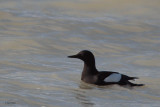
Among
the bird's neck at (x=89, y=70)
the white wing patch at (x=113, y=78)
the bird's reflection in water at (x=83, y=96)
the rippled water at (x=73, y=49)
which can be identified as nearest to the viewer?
the bird's reflection in water at (x=83, y=96)

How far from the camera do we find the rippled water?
11336mm

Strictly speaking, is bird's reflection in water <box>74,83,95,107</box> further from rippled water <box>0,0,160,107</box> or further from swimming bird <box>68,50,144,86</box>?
swimming bird <box>68,50,144,86</box>

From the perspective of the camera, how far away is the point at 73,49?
55.0ft

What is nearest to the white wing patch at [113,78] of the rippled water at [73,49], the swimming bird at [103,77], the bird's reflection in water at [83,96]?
the swimming bird at [103,77]

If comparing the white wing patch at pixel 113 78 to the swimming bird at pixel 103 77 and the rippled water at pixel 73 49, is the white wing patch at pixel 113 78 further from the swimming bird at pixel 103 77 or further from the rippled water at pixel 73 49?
the rippled water at pixel 73 49

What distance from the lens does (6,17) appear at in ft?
65.5

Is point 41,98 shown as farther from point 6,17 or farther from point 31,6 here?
point 31,6

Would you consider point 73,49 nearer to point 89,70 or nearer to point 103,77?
point 89,70

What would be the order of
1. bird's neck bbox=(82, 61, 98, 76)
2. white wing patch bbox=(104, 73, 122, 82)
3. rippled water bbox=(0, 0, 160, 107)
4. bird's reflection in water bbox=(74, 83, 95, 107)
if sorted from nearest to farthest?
bird's reflection in water bbox=(74, 83, 95, 107)
rippled water bbox=(0, 0, 160, 107)
white wing patch bbox=(104, 73, 122, 82)
bird's neck bbox=(82, 61, 98, 76)

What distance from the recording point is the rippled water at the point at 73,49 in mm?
11336

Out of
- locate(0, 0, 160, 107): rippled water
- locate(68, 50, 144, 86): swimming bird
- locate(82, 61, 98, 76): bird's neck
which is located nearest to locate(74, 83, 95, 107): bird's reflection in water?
locate(0, 0, 160, 107): rippled water

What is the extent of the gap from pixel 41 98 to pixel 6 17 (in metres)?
9.51

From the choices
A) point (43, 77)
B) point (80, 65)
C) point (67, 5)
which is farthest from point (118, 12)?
point (43, 77)

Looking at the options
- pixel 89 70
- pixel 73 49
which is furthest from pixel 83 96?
pixel 73 49
